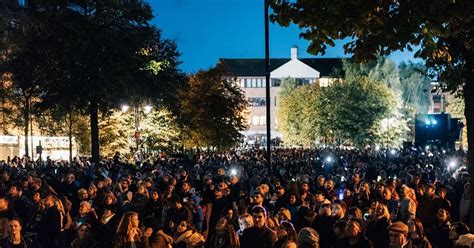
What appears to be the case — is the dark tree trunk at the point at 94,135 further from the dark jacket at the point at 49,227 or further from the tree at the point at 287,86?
the tree at the point at 287,86

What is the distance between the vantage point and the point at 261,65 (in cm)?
10769

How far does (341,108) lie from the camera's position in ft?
223

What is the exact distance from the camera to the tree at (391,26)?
7.66 m

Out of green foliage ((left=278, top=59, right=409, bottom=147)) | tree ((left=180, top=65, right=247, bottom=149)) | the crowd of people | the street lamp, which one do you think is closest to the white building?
green foliage ((left=278, top=59, right=409, bottom=147))

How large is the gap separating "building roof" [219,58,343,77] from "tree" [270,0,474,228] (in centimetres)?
9447

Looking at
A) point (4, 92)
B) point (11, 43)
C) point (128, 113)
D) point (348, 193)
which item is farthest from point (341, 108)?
point (348, 193)

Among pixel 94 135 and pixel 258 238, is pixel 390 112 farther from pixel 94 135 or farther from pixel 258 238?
pixel 258 238

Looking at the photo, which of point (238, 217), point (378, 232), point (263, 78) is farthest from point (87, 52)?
point (263, 78)

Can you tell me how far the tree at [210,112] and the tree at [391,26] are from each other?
4241cm

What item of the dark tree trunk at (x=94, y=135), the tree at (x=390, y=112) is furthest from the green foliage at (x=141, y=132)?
the tree at (x=390, y=112)

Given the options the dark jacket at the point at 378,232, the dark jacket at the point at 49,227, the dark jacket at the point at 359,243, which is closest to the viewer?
the dark jacket at the point at 359,243

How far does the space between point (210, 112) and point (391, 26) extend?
44629 mm

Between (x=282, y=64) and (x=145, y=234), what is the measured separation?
3949 inches

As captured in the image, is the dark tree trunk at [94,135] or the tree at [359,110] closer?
the dark tree trunk at [94,135]
